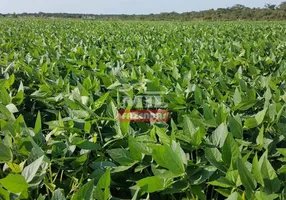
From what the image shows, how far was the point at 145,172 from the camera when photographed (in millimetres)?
1290

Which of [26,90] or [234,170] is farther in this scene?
[26,90]

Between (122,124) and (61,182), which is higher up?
(122,124)

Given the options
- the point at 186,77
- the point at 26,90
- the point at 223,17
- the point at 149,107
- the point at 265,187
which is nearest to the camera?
the point at 265,187

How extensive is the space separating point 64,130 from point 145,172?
0.41m

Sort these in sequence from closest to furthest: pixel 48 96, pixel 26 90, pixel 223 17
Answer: pixel 48 96
pixel 26 90
pixel 223 17

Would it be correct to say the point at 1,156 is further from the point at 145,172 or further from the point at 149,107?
the point at 149,107

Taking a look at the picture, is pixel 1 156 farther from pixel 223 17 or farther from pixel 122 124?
pixel 223 17

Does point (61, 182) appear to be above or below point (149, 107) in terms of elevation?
below

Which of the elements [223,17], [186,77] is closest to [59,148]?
[186,77]

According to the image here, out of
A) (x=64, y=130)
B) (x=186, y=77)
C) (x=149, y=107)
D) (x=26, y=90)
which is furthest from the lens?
(x=26, y=90)

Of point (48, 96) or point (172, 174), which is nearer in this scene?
point (172, 174)

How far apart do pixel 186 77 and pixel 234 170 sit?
4.20 ft

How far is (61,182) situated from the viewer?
123cm

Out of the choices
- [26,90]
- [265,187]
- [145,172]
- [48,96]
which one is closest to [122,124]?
[145,172]
